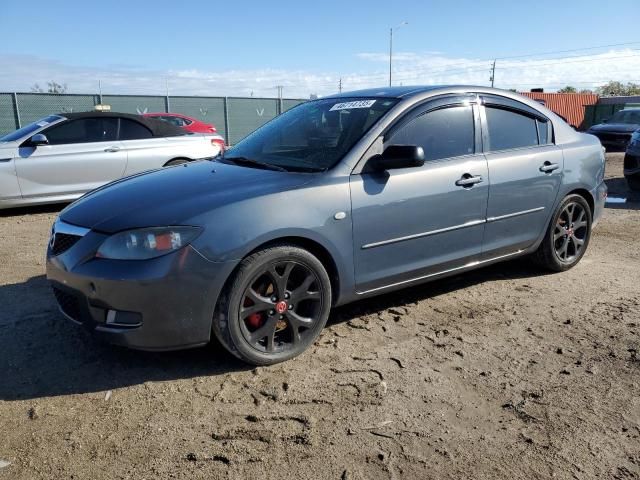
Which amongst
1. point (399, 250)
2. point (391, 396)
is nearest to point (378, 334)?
point (399, 250)

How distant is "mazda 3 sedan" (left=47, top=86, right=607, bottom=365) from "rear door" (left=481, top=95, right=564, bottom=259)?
0.04ft

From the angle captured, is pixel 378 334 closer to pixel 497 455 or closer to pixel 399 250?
pixel 399 250

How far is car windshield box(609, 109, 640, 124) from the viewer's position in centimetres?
1946

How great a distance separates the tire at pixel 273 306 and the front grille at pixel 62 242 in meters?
0.97

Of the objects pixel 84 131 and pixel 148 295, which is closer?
pixel 148 295

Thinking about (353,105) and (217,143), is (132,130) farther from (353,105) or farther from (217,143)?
(353,105)

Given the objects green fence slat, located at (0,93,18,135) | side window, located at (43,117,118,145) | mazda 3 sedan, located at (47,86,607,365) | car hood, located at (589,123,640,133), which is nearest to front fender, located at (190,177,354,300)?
mazda 3 sedan, located at (47,86,607,365)

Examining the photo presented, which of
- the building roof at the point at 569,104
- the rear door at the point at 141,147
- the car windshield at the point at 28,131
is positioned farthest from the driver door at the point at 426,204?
the building roof at the point at 569,104

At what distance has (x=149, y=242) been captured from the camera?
118 inches

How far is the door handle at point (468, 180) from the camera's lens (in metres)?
4.05

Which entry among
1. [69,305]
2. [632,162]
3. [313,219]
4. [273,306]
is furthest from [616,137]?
[69,305]

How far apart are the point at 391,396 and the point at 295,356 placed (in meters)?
0.70

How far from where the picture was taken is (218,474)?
2375 millimetres

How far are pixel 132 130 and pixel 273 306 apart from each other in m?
6.26
